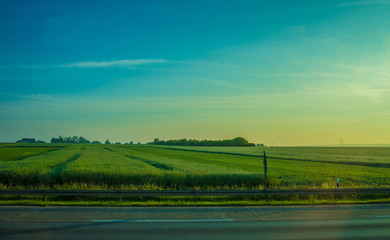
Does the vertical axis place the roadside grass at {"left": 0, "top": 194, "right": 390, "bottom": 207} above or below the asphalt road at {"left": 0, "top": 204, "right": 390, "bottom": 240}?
below

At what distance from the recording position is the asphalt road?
30.0ft

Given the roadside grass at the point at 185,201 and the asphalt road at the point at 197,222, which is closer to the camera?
the asphalt road at the point at 197,222

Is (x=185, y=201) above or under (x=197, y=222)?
under

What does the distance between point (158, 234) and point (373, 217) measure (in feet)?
29.6

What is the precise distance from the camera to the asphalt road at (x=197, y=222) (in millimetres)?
9148

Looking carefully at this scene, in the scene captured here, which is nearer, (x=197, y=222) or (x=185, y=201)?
(x=197, y=222)

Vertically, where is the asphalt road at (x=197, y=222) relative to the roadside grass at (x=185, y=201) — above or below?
above

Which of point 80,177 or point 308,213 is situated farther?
point 80,177

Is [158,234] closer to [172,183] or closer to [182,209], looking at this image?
[182,209]

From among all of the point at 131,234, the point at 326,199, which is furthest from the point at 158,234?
the point at 326,199

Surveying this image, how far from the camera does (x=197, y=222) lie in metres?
11.0

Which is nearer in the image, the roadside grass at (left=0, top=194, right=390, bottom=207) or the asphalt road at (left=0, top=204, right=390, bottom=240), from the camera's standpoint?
the asphalt road at (left=0, top=204, right=390, bottom=240)

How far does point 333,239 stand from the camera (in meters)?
8.70

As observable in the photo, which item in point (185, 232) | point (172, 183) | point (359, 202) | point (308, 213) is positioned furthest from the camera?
point (172, 183)
